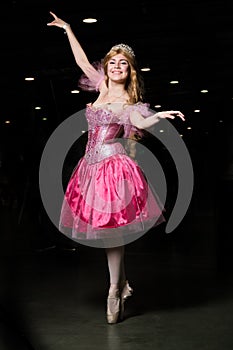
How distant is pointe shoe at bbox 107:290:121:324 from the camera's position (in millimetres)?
2871

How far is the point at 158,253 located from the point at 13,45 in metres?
1.87

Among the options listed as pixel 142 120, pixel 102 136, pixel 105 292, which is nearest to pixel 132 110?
pixel 142 120

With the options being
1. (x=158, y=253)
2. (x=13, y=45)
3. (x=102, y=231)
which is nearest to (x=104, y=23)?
(x=13, y=45)

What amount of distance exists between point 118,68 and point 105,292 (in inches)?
43.9

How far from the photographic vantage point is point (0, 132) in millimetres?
4688

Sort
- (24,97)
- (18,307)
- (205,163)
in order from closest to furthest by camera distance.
Result: 1. (18,307)
2. (24,97)
3. (205,163)

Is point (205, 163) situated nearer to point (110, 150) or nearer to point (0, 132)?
point (0, 132)

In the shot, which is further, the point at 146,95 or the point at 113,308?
the point at 146,95

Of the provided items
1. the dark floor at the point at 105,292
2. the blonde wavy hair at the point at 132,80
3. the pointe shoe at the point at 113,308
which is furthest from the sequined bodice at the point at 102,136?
the dark floor at the point at 105,292

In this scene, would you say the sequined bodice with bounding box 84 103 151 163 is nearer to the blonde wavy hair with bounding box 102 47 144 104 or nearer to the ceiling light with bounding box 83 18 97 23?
the blonde wavy hair with bounding box 102 47 144 104

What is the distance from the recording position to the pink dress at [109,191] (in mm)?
2898

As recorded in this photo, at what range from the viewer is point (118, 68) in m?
2.95

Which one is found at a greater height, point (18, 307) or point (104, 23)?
point (104, 23)

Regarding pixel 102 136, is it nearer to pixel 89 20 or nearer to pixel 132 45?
pixel 89 20
